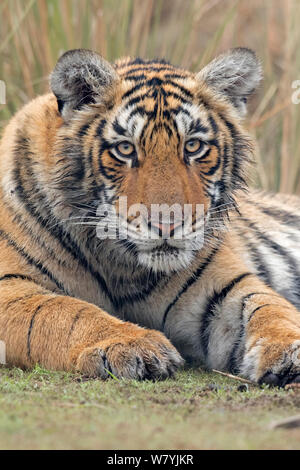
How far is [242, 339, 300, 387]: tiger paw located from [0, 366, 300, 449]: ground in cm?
8

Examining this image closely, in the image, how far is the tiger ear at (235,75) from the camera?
3.74m

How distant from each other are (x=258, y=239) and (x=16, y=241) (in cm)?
161

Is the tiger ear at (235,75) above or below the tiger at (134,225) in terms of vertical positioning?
above

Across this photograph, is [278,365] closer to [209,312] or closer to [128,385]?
[128,385]

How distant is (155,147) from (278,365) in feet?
3.46

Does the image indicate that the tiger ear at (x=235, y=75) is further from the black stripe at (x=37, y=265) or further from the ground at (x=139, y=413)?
the ground at (x=139, y=413)

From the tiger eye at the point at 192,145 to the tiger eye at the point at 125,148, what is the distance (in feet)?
0.83

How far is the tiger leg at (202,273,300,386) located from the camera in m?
2.96

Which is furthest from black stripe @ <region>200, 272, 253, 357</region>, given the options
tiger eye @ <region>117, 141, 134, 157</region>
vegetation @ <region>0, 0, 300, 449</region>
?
tiger eye @ <region>117, 141, 134, 157</region>

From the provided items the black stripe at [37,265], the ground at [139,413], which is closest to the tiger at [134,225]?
the black stripe at [37,265]

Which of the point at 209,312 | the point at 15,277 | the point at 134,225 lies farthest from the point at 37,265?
the point at 209,312

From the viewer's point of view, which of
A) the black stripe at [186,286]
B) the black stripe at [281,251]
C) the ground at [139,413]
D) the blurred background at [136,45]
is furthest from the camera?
the blurred background at [136,45]

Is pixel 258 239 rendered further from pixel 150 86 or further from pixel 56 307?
pixel 56 307
